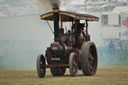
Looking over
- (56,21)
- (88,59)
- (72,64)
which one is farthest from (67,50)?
(88,59)

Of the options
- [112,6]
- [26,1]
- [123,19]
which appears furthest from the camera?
[112,6]

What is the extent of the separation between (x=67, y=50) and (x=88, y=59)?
1.93 meters

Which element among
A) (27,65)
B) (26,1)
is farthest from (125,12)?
(27,65)

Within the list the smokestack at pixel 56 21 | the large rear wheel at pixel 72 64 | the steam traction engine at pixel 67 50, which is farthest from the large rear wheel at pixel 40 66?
the large rear wheel at pixel 72 64

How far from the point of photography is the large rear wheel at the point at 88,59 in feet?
92.6

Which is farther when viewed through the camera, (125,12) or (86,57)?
(125,12)

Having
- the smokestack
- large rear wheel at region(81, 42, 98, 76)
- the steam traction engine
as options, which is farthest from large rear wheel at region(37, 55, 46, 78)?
large rear wheel at region(81, 42, 98, 76)

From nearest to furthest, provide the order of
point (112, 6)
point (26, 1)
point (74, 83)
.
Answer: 1. point (74, 83)
2. point (26, 1)
3. point (112, 6)

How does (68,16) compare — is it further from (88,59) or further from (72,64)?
(72,64)

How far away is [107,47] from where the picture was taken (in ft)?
175

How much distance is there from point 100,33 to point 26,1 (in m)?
7.98

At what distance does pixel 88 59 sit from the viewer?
29.2 m

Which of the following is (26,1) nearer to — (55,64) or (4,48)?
(4,48)

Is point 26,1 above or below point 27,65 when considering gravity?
above
